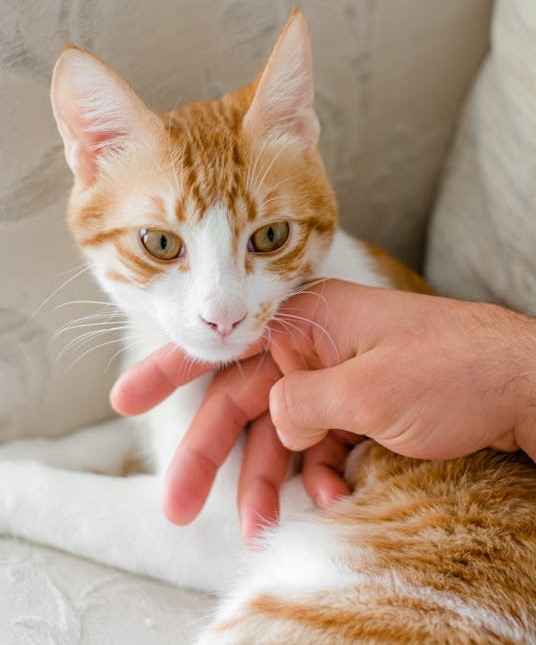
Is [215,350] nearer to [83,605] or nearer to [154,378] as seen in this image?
[154,378]

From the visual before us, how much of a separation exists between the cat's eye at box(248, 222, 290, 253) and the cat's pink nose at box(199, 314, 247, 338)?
4.2 inches

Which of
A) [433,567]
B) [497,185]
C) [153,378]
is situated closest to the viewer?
[433,567]

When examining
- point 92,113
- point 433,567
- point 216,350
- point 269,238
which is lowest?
point 433,567

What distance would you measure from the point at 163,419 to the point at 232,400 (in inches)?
6.1

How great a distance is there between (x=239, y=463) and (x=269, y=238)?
37 cm

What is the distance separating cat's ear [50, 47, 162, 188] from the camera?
3.09 ft

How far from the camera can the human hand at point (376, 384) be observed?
35.2 inches

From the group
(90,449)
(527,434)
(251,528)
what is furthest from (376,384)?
(90,449)

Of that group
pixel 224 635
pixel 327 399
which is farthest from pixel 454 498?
pixel 224 635

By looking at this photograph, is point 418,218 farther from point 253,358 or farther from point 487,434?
point 487,434

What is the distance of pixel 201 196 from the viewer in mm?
972

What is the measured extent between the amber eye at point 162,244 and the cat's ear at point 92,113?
133 millimetres

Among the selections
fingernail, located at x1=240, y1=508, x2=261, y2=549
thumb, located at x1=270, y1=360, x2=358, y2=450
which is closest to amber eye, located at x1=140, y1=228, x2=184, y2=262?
thumb, located at x1=270, y1=360, x2=358, y2=450

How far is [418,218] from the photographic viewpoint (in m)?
1.57
